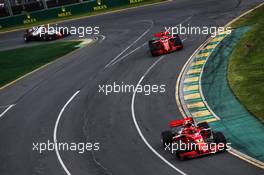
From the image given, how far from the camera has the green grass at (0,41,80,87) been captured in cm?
4518

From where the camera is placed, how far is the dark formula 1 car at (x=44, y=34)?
5456 centimetres

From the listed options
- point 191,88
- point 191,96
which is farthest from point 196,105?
point 191,88

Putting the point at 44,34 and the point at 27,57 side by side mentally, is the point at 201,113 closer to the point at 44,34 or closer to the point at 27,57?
the point at 27,57

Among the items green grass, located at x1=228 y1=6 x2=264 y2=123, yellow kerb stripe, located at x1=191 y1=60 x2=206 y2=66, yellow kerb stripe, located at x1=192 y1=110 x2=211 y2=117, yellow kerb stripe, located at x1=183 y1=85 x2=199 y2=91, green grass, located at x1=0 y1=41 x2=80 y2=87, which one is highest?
green grass, located at x1=228 y1=6 x2=264 y2=123

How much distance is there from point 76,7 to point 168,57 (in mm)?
25833

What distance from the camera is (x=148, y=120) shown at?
28.6 m

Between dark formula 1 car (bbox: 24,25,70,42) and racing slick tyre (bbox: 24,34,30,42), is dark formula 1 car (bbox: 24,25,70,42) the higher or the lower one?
the higher one

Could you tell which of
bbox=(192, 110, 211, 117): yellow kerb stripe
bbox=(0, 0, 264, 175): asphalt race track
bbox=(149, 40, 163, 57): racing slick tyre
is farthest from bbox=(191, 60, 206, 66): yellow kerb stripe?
bbox=(192, 110, 211, 117): yellow kerb stripe

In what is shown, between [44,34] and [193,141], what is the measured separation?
33714mm

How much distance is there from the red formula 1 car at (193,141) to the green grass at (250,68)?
2.99 metres

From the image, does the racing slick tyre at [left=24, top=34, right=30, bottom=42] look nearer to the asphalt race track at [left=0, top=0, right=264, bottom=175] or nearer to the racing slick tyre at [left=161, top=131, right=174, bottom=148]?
the asphalt race track at [left=0, top=0, right=264, bottom=175]

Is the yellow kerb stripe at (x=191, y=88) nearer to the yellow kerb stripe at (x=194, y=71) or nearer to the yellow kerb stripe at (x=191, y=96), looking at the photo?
the yellow kerb stripe at (x=191, y=96)

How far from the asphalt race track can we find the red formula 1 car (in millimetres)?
321

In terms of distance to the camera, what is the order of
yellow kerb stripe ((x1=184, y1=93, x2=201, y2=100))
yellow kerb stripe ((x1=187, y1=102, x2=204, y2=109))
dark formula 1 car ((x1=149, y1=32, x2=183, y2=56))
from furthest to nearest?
dark formula 1 car ((x1=149, y1=32, x2=183, y2=56)) < yellow kerb stripe ((x1=184, y1=93, x2=201, y2=100)) < yellow kerb stripe ((x1=187, y1=102, x2=204, y2=109))
